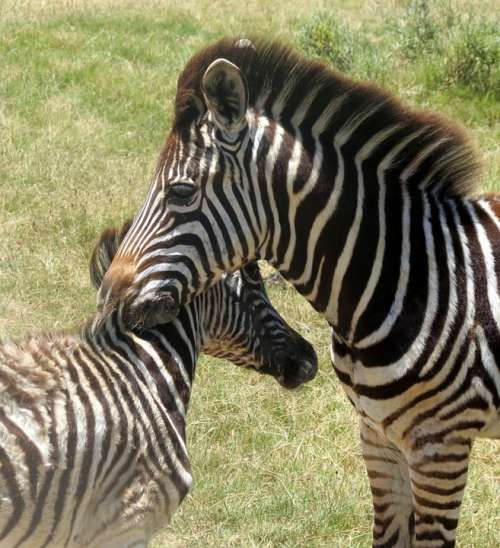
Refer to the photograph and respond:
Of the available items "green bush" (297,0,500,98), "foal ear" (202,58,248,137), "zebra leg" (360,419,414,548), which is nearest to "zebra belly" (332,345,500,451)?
"zebra leg" (360,419,414,548)

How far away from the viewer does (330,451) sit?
6.32 meters

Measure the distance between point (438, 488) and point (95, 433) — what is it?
4.80 feet

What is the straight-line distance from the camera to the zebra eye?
426 cm

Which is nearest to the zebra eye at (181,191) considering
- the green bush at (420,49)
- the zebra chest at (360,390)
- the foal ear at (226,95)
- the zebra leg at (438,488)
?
the foal ear at (226,95)

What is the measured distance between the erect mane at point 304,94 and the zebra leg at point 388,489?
135cm

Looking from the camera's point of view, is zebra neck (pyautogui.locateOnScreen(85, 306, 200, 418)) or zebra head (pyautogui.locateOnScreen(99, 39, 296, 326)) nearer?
zebra head (pyautogui.locateOnScreen(99, 39, 296, 326))

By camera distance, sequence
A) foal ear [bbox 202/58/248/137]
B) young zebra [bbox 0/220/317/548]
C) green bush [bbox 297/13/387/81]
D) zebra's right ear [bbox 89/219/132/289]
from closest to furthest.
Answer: young zebra [bbox 0/220/317/548]
foal ear [bbox 202/58/248/137]
zebra's right ear [bbox 89/219/132/289]
green bush [bbox 297/13/387/81]

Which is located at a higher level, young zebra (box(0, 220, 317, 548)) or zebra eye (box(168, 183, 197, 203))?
zebra eye (box(168, 183, 197, 203))

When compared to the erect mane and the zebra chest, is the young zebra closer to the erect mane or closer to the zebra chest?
the zebra chest

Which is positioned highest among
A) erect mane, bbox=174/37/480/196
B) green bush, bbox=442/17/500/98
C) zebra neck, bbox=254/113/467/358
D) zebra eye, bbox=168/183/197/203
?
green bush, bbox=442/17/500/98

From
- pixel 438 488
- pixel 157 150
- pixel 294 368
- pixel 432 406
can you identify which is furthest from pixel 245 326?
pixel 157 150

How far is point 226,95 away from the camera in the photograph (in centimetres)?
424

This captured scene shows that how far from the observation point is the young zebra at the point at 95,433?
154 inches

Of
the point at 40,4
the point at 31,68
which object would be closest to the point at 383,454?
the point at 31,68
